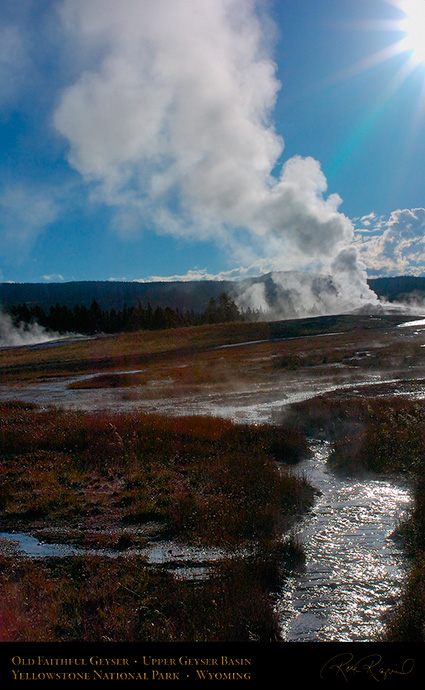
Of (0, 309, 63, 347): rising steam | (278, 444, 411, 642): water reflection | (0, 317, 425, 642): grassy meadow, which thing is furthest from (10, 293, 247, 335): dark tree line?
(278, 444, 411, 642): water reflection

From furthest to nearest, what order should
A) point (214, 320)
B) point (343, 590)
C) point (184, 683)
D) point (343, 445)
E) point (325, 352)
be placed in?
point (214, 320), point (325, 352), point (343, 445), point (343, 590), point (184, 683)

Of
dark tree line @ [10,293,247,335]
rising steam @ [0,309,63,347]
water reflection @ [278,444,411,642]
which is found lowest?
water reflection @ [278,444,411,642]

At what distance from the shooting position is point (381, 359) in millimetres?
34656

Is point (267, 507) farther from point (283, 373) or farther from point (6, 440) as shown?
point (283, 373)

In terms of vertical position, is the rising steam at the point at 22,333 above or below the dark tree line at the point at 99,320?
below

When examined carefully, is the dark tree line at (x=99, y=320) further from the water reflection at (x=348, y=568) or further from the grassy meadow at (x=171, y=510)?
the water reflection at (x=348, y=568)

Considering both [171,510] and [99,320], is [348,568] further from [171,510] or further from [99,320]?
[99,320]

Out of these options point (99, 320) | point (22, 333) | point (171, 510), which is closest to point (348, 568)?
point (171, 510)

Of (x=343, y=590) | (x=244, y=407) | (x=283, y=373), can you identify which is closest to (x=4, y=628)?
(x=343, y=590)

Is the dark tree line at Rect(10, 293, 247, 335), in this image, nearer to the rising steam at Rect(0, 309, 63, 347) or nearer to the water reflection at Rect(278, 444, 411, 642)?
the rising steam at Rect(0, 309, 63, 347)

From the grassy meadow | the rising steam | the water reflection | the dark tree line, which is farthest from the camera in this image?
the rising steam

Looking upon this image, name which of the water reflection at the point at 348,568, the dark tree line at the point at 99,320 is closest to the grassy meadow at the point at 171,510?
the water reflection at the point at 348,568

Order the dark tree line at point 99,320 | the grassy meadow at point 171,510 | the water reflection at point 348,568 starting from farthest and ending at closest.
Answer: the dark tree line at point 99,320 → the water reflection at point 348,568 → the grassy meadow at point 171,510

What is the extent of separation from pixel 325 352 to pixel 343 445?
31502 millimetres
